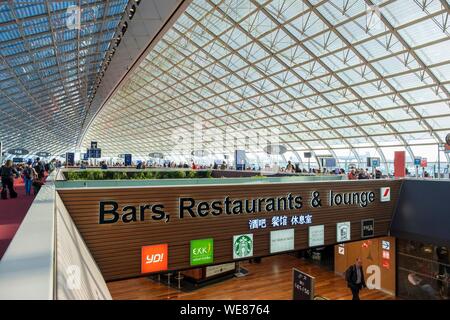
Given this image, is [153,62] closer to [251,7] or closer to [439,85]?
[251,7]

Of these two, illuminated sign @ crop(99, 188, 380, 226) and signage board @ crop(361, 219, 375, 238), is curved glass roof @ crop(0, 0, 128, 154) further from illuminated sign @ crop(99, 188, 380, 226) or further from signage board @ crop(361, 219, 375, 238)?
signage board @ crop(361, 219, 375, 238)

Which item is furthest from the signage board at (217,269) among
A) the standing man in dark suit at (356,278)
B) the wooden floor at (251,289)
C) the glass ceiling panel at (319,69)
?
the glass ceiling panel at (319,69)

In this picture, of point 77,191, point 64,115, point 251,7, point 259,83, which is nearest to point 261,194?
point 77,191

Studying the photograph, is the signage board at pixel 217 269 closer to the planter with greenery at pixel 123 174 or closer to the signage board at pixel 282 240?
the planter with greenery at pixel 123 174

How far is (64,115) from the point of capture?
42.1 m

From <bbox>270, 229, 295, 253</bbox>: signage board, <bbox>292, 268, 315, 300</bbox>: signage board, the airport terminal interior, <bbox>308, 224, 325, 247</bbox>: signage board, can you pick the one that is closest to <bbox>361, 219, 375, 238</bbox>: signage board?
the airport terminal interior

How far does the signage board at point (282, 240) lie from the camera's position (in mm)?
10686

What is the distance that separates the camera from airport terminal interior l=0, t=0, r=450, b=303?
805 cm

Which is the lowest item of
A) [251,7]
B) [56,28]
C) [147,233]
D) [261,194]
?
[147,233]

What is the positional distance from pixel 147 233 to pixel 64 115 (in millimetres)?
38718

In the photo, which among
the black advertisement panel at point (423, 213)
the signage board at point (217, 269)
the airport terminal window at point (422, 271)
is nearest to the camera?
the black advertisement panel at point (423, 213)

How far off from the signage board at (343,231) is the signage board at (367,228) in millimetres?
800

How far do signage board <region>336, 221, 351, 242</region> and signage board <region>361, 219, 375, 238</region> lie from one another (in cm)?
80

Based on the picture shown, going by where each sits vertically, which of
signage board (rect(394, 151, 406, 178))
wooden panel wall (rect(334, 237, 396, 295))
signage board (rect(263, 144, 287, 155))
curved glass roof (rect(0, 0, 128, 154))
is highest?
curved glass roof (rect(0, 0, 128, 154))
